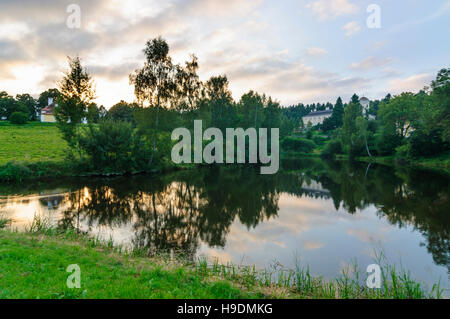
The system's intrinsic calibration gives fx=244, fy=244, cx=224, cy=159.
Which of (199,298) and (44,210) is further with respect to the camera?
(44,210)

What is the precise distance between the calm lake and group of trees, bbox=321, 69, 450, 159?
18.2 metres

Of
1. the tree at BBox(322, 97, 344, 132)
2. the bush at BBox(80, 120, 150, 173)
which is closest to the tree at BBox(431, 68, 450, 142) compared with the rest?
the bush at BBox(80, 120, 150, 173)

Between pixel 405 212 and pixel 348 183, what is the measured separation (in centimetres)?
1085

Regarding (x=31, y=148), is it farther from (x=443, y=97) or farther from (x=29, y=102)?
(x=29, y=102)

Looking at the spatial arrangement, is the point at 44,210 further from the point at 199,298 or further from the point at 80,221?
the point at 199,298

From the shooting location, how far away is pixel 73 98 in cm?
2336

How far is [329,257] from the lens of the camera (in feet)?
27.6

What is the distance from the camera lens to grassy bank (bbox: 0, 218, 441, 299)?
185 inches

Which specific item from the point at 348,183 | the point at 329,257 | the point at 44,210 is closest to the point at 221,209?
the point at 329,257

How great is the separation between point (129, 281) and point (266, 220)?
871cm

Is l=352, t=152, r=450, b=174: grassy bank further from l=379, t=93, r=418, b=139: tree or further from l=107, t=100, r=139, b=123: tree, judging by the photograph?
l=107, t=100, r=139, b=123: tree

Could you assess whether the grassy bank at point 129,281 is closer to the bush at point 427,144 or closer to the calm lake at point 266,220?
the calm lake at point 266,220

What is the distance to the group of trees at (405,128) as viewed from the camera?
33000mm

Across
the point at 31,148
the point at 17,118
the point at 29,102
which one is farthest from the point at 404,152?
the point at 29,102
